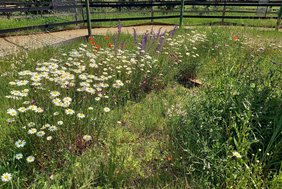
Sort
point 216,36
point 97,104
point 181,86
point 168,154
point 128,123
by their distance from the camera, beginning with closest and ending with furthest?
point 168,154
point 97,104
point 128,123
point 181,86
point 216,36

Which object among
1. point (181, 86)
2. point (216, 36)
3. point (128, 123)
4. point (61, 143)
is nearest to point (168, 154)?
point (128, 123)

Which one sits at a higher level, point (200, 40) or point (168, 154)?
point (200, 40)

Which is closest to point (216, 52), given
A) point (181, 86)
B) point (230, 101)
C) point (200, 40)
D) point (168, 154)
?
point (200, 40)

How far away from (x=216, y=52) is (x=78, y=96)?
11.3 feet

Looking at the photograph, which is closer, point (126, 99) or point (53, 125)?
point (53, 125)

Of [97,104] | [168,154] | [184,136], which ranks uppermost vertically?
[97,104]

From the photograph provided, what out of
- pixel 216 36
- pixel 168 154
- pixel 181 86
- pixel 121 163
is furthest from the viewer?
pixel 216 36

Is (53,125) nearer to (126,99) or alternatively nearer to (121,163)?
(121,163)

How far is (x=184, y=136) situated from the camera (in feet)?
7.36

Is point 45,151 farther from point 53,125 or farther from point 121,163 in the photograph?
point 121,163

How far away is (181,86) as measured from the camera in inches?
155

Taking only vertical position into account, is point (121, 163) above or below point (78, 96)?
below

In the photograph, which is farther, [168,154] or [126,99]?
[126,99]

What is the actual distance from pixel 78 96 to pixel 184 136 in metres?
1.21
